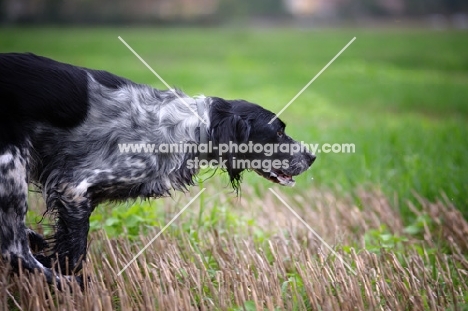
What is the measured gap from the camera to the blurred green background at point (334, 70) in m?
7.85

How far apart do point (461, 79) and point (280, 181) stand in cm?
1400

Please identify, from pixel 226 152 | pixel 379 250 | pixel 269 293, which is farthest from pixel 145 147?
pixel 379 250


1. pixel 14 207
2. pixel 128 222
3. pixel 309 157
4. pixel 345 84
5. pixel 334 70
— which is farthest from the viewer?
pixel 334 70

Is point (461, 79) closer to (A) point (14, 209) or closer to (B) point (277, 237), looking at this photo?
(B) point (277, 237)

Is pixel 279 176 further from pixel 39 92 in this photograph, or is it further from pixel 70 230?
pixel 39 92

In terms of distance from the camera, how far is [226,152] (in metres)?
4.77

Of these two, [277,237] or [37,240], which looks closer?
[37,240]

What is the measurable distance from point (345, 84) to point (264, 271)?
13017 mm

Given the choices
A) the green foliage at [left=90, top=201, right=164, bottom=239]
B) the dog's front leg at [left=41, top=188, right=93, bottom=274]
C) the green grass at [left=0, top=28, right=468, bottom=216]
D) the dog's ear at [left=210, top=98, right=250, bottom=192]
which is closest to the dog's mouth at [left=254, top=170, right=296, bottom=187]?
the dog's ear at [left=210, top=98, right=250, bottom=192]

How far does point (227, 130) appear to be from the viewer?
4.70 metres

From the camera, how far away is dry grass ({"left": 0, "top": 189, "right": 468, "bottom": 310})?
400 centimetres

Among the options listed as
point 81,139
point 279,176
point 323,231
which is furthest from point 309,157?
point 81,139

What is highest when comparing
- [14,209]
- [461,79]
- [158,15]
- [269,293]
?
[158,15]

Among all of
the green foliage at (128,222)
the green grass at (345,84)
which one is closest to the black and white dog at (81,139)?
the green foliage at (128,222)
